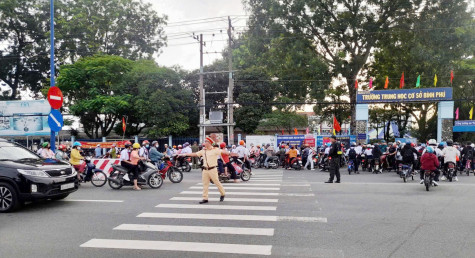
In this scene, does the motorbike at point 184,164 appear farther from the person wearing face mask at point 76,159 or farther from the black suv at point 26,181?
the black suv at point 26,181

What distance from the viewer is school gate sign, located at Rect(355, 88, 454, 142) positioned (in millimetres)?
23625

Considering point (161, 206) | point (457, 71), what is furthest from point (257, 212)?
point (457, 71)

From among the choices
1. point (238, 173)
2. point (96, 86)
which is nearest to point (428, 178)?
point (238, 173)

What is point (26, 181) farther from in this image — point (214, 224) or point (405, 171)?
point (405, 171)

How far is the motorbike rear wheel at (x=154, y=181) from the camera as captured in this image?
12397mm

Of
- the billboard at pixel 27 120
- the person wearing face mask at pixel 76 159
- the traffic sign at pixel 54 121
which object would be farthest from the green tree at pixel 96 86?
the person wearing face mask at pixel 76 159

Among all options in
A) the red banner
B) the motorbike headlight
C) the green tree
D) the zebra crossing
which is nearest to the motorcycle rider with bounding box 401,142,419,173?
the zebra crossing

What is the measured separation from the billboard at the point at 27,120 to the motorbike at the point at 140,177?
1662cm

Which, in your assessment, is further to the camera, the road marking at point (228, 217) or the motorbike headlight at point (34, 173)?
the motorbike headlight at point (34, 173)

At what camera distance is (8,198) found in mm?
8383

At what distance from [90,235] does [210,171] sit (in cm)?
356

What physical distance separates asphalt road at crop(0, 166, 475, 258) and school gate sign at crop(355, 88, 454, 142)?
14.2 meters

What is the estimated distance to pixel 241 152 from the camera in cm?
1819

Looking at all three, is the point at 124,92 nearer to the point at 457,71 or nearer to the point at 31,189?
the point at 31,189
